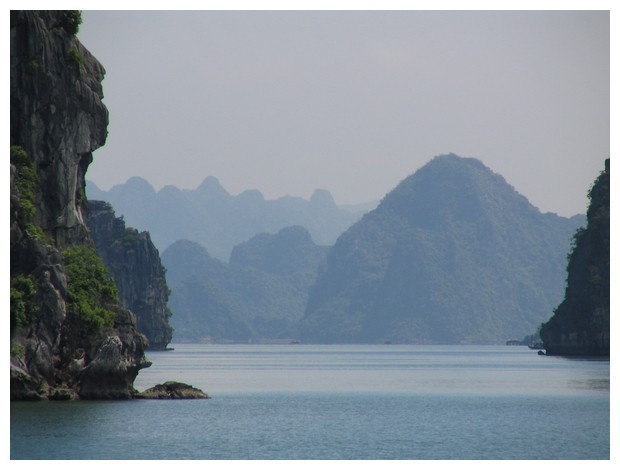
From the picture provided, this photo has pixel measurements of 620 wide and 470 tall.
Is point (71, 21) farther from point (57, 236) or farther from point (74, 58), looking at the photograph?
point (57, 236)

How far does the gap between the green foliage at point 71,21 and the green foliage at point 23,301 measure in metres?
19.5

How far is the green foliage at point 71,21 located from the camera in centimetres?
8688

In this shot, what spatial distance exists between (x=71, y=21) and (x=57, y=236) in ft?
48.2

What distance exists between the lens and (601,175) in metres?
199

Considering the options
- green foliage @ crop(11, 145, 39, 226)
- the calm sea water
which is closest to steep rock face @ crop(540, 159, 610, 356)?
the calm sea water

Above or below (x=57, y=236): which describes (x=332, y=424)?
below

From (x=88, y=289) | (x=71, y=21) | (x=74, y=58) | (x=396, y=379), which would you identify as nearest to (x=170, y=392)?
(x=88, y=289)

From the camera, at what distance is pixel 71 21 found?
87.1 m

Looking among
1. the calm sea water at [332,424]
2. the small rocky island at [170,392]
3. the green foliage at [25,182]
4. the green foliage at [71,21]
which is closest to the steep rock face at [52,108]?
the green foliage at [71,21]

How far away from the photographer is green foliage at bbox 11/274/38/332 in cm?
7475

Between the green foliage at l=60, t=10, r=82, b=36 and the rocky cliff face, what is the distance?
0.28ft

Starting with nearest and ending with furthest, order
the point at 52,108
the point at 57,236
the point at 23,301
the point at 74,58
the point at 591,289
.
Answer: the point at 23,301 → the point at 52,108 → the point at 74,58 → the point at 57,236 → the point at 591,289

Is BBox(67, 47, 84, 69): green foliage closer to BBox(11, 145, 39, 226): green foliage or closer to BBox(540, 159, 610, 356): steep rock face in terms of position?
BBox(11, 145, 39, 226): green foliage

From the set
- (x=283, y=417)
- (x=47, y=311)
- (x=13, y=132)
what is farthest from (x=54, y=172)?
(x=283, y=417)
